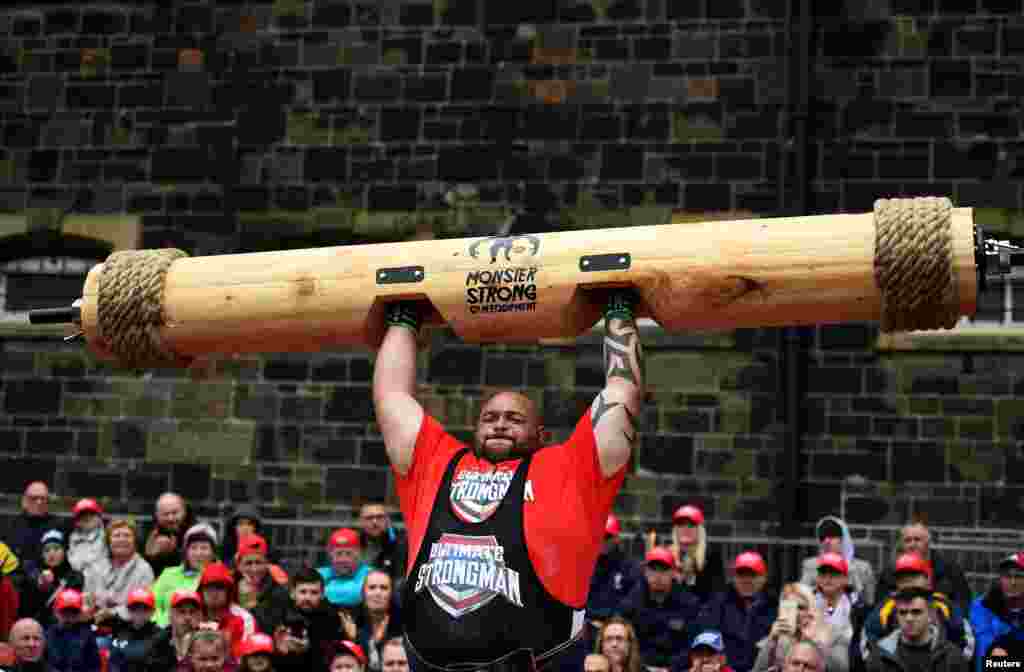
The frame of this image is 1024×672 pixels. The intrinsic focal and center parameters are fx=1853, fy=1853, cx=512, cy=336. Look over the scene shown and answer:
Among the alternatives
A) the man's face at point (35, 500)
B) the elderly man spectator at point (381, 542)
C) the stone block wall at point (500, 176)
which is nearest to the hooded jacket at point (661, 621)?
the elderly man spectator at point (381, 542)

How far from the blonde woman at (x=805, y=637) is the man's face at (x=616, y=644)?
26.4 inches

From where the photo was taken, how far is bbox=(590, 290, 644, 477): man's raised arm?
5.29 m

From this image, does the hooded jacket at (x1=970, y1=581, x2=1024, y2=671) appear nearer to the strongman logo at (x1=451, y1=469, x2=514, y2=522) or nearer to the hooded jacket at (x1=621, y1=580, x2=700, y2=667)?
the hooded jacket at (x1=621, y1=580, x2=700, y2=667)

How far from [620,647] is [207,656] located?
6.66 ft

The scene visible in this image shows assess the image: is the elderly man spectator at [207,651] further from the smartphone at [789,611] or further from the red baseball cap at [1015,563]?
the red baseball cap at [1015,563]

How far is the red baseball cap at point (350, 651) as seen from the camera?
8.97 meters

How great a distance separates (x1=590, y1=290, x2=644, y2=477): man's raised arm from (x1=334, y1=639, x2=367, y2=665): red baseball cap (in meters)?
3.89

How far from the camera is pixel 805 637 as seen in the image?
9156 mm

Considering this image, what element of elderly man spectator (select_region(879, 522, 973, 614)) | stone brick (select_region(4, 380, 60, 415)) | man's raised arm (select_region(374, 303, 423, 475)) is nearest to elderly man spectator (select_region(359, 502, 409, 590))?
elderly man spectator (select_region(879, 522, 973, 614))

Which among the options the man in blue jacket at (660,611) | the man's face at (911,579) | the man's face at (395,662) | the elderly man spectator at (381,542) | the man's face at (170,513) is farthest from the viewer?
the man's face at (170,513)

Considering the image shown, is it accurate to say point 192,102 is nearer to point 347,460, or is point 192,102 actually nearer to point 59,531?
point 347,460

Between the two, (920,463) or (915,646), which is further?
(920,463)

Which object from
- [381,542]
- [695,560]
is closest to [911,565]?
[695,560]

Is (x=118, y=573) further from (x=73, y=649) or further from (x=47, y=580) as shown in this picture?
(x=73, y=649)
